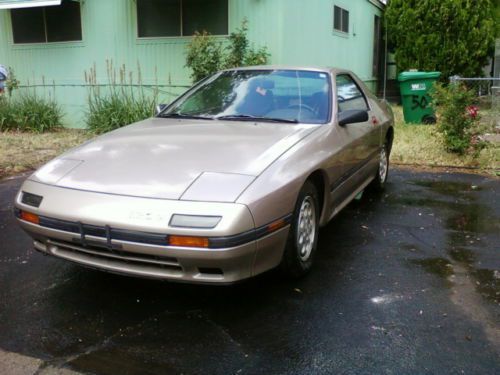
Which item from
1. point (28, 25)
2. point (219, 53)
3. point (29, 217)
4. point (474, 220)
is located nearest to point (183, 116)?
point (29, 217)

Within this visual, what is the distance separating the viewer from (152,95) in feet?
36.4

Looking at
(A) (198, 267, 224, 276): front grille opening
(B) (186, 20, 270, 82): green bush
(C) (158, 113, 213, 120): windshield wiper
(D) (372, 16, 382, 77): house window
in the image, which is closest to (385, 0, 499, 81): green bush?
(D) (372, 16, 382, 77): house window

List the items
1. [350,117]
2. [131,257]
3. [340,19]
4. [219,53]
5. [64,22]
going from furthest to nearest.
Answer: [340,19] < [64,22] < [219,53] < [350,117] < [131,257]

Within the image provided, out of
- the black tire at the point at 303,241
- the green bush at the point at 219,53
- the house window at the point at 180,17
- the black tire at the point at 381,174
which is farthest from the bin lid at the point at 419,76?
the black tire at the point at 303,241

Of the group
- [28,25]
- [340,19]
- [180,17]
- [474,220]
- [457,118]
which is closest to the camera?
[474,220]

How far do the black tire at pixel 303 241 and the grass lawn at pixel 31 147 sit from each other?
16.4ft

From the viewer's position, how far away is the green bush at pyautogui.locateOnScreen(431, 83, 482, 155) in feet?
24.7

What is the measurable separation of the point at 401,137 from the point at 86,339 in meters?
7.66

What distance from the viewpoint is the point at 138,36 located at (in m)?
11.0

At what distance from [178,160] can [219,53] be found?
7051mm

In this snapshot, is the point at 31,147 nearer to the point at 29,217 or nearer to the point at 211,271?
the point at 29,217

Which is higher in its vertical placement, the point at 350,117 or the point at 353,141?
the point at 350,117

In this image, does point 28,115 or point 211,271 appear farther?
point 28,115

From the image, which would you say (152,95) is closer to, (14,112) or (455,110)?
(14,112)
